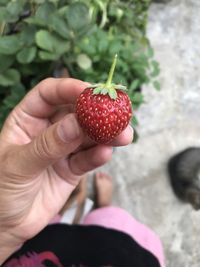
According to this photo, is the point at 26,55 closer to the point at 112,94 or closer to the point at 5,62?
the point at 5,62

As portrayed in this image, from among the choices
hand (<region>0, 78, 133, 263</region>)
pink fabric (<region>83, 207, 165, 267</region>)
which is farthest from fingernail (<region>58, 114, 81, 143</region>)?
pink fabric (<region>83, 207, 165, 267</region>)

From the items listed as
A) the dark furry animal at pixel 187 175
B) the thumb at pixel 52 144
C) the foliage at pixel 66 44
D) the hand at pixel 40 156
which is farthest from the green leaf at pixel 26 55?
the dark furry animal at pixel 187 175

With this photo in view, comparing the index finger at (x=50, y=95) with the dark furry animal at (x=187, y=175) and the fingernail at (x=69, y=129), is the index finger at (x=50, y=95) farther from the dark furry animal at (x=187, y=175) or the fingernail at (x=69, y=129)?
the dark furry animal at (x=187, y=175)

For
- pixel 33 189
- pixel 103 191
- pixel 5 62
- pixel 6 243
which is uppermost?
pixel 5 62

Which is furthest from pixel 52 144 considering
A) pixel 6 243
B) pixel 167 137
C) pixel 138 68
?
pixel 167 137

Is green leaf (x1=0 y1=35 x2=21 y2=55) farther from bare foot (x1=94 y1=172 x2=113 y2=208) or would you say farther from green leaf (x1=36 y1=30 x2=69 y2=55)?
bare foot (x1=94 y1=172 x2=113 y2=208)

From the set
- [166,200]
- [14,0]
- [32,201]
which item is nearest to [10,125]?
[32,201]
